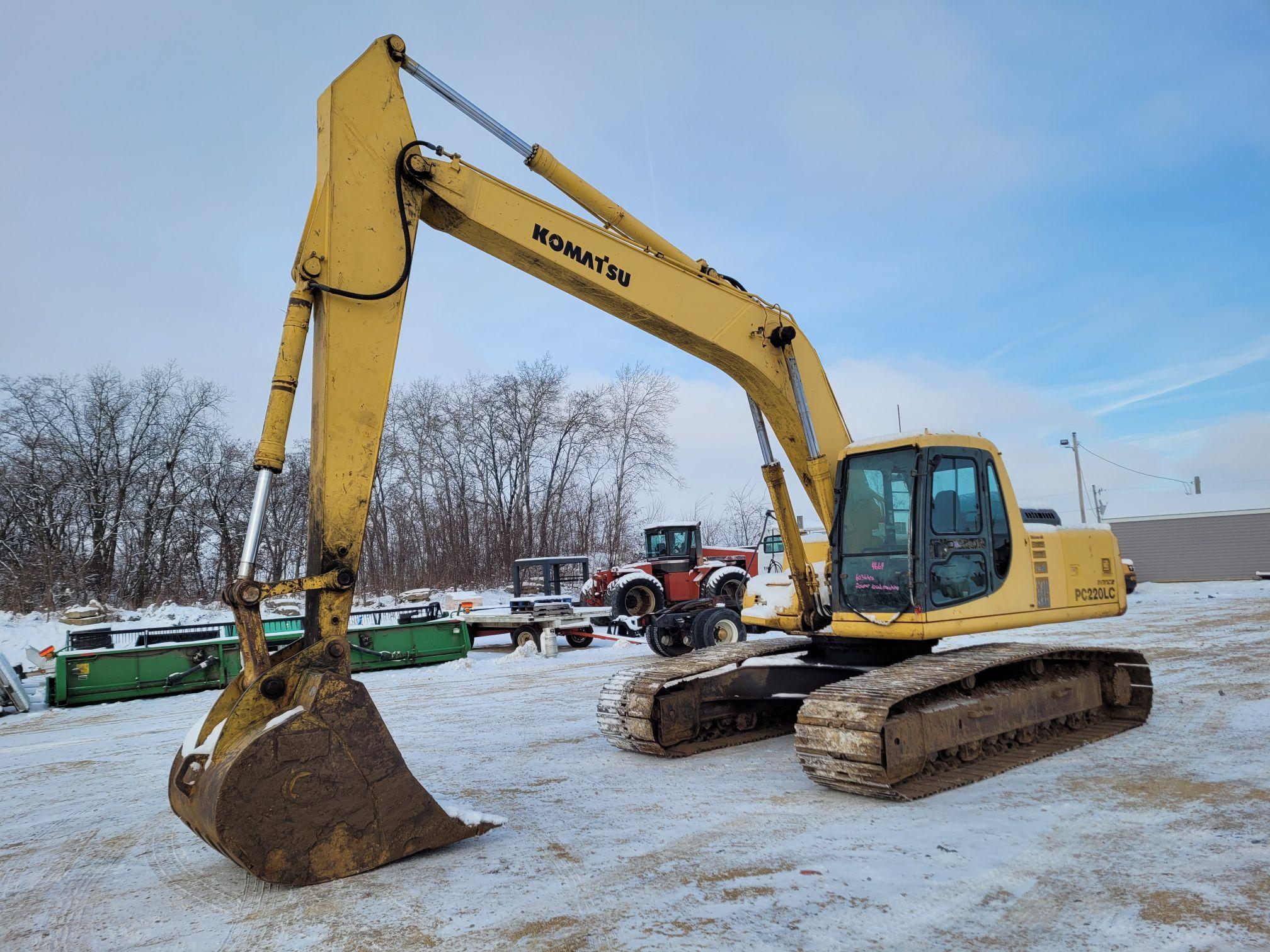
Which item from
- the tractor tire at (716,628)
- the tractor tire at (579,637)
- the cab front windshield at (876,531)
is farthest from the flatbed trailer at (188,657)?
the cab front windshield at (876,531)

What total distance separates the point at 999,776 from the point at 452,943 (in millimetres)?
4102

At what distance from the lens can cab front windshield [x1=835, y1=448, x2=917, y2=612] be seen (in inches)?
245

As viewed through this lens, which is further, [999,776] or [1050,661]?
[1050,661]

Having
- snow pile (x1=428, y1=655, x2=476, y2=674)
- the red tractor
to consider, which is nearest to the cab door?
the red tractor

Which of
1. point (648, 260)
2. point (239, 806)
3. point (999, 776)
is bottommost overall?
point (999, 776)

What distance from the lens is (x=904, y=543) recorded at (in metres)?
6.22

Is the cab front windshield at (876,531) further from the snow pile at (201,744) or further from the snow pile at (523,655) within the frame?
the snow pile at (523,655)

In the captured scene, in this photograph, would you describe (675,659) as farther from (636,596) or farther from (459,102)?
(636,596)

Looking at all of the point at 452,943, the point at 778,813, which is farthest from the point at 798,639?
the point at 452,943

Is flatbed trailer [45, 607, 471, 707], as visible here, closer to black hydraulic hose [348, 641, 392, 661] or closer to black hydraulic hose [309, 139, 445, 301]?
black hydraulic hose [348, 641, 392, 661]

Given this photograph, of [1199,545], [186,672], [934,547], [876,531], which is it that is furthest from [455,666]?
[1199,545]

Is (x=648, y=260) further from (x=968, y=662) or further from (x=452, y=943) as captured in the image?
(x=452, y=943)

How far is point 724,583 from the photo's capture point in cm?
1728

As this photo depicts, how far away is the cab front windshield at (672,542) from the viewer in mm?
18109
